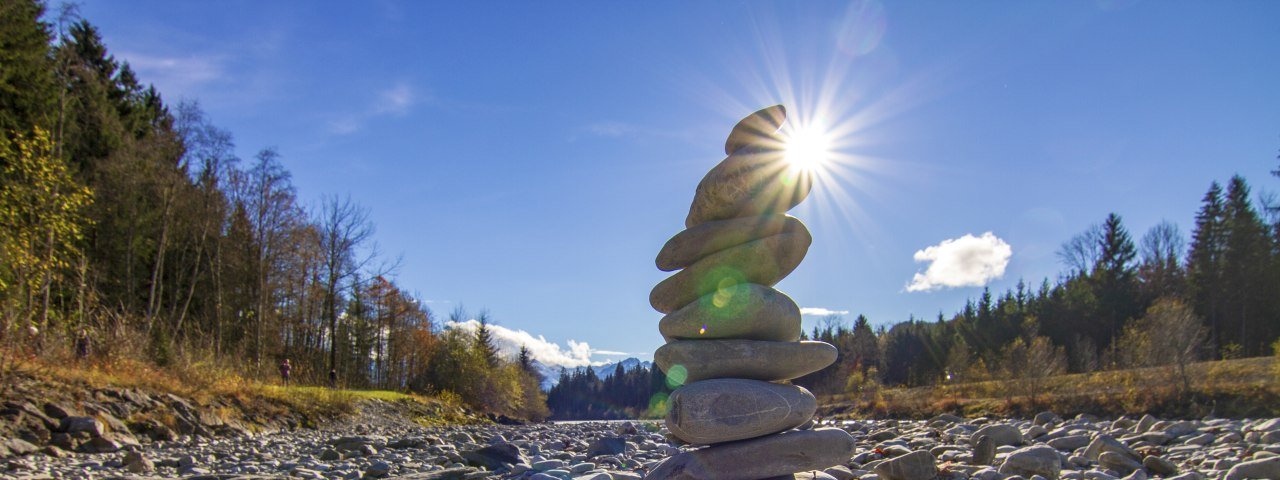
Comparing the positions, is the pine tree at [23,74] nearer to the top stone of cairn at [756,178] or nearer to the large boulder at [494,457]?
the large boulder at [494,457]

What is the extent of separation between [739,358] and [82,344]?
545 inches

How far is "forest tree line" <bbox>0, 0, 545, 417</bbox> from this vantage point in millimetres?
10625

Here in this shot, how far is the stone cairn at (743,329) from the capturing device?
14.1 feet

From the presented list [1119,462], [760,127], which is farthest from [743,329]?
[1119,462]

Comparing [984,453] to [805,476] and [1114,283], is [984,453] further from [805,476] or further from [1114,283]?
[1114,283]

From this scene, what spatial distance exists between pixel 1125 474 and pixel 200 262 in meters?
28.8

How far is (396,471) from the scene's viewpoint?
692 cm

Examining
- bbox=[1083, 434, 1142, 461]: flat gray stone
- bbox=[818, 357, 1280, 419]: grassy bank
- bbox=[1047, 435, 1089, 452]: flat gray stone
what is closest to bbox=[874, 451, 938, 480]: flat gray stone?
bbox=[1083, 434, 1142, 461]: flat gray stone

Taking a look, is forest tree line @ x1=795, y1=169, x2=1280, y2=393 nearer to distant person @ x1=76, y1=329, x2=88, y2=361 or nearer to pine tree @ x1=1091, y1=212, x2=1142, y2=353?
pine tree @ x1=1091, y1=212, x2=1142, y2=353

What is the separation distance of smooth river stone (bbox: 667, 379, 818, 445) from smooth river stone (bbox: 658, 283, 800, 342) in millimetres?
419

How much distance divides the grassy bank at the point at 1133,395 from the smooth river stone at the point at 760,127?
18.5 meters

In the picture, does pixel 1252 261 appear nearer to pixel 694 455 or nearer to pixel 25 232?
pixel 694 455

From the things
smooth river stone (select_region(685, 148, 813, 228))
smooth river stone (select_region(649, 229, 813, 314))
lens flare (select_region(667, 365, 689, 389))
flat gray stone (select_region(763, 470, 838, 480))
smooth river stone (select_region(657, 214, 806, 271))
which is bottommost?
flat gray stone (select_region(763, 470, 838, 480))

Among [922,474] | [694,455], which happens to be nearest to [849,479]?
[922,474]
